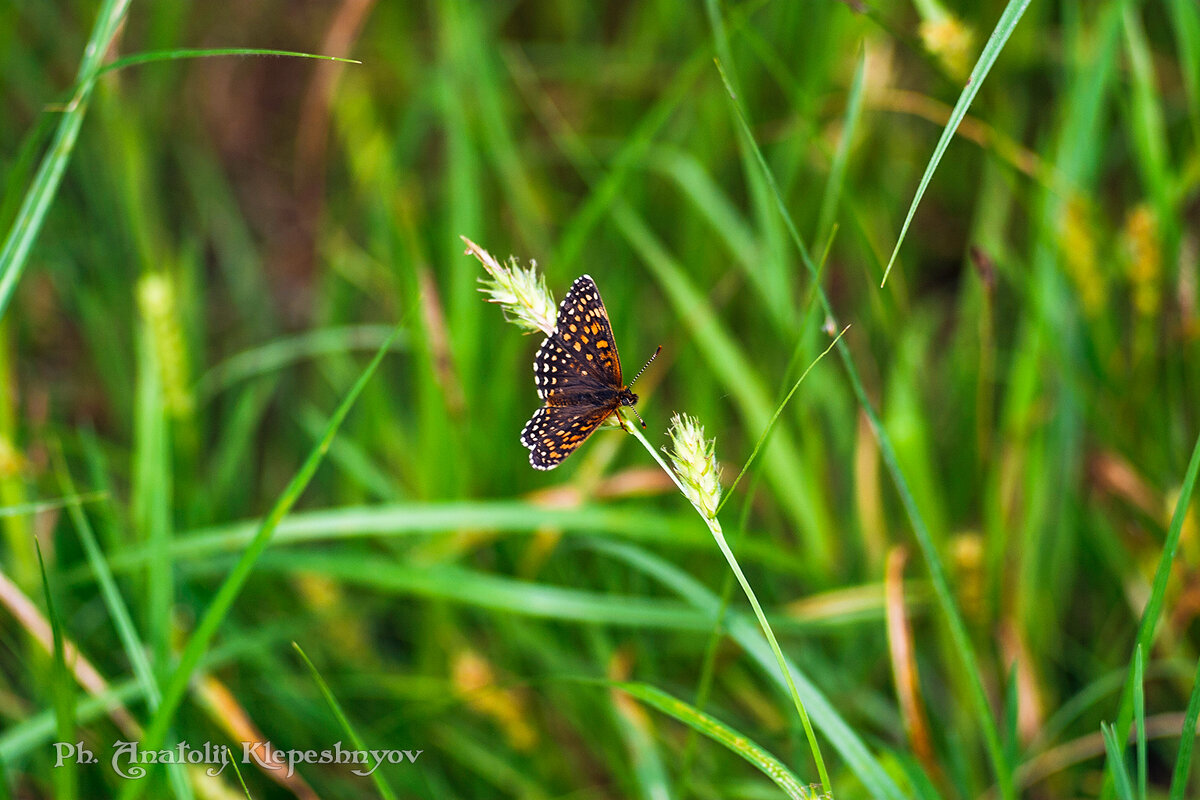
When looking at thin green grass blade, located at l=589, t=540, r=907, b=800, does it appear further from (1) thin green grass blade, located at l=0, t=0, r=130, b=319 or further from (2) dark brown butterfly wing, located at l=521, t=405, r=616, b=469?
(1) thin green grass blade, located at l=0, t=0, r=130, b=319

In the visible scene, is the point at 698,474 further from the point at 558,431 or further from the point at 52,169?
the point at 52,169

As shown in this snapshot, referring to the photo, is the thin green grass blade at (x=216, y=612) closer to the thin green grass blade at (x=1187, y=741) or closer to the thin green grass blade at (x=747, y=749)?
the thin green grass blade at (x=747, y=749)

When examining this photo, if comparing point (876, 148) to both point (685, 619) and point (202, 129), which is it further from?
point (202, 129)

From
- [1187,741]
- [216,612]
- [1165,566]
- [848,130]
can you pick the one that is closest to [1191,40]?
[848,130]

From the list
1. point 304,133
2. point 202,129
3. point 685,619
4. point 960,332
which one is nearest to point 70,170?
point 202,129

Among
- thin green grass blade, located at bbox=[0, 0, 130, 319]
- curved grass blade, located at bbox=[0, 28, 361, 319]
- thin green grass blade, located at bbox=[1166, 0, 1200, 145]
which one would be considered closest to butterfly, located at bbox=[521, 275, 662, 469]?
curved grass blade, located at bbox=[0, 28, 361, 319]

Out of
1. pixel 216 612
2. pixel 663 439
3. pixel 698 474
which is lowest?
pixel 663 439

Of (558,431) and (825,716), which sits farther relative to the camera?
(825,716)
